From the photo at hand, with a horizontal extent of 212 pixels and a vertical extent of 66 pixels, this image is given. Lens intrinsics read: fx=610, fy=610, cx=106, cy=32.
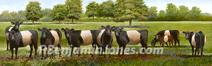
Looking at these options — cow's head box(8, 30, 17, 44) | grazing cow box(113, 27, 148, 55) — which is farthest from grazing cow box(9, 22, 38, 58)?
grazing cow box(113, 27, 148, 55)

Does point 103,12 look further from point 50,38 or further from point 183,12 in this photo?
point 183,12

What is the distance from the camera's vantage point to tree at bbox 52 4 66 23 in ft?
32.0

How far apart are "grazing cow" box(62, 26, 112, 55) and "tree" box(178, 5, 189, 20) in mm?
1259

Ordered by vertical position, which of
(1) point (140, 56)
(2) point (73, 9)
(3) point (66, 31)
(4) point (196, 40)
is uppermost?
(2) point (73, 9)

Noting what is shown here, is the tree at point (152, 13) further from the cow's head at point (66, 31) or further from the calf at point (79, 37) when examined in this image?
the cow's head at point (66, 31)

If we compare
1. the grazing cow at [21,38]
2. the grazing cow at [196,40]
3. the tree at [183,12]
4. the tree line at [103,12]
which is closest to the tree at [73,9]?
the tree line at [103,12]

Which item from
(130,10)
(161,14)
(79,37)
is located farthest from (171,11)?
(79,37)

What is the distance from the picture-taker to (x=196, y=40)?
986 centimetres

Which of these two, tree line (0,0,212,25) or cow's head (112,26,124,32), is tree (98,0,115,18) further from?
cow's head (112,26,124,32)

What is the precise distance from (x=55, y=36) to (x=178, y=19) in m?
2.02

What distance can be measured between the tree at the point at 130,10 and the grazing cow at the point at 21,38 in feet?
4.50

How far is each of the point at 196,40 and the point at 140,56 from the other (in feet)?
3.12

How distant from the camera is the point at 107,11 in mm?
9820

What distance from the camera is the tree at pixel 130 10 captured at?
9.73m
